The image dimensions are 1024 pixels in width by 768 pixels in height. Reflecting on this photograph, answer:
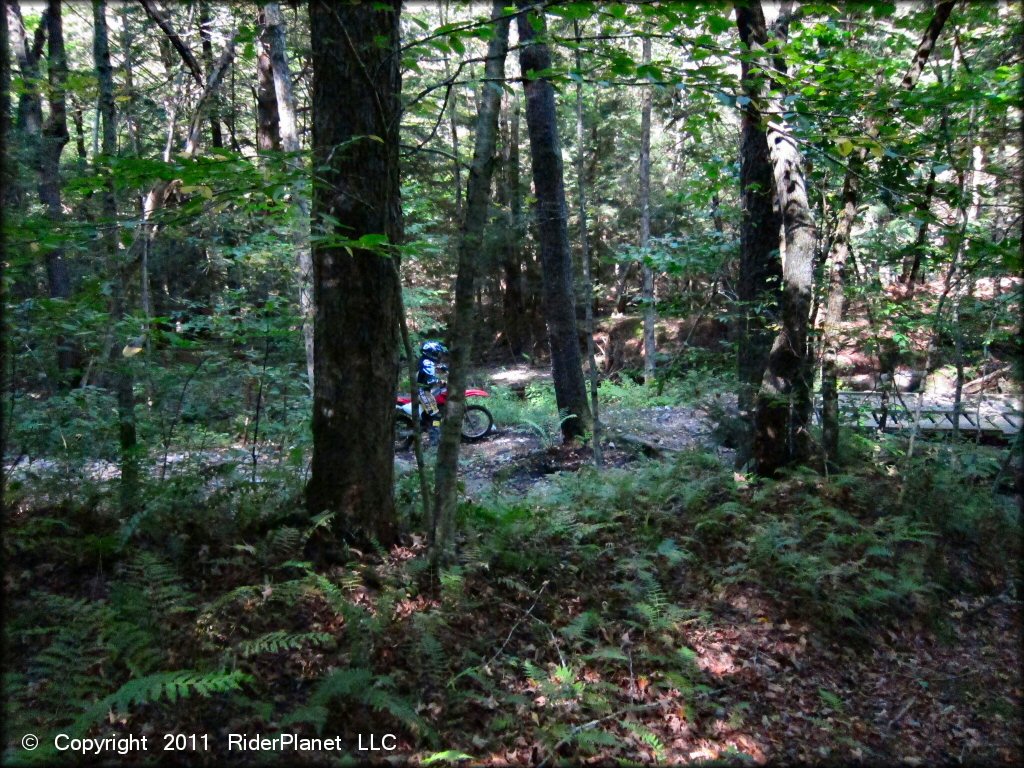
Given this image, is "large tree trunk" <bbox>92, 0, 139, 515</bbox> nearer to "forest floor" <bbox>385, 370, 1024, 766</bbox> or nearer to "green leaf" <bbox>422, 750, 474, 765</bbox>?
"forest floor" <bbox>385, 370, 1024, 766</bbox>

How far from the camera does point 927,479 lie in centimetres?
628

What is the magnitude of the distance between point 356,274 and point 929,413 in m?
9.39

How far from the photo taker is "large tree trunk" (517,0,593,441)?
9.95 metres

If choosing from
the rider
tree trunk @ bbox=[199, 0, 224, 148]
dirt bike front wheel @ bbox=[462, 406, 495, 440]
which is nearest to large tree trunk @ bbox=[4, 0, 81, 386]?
tree trunk @ bbox=[199, 0, 224, 148]

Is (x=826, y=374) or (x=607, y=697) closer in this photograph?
(x=607, y=697)

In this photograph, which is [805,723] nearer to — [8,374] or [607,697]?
[607,697]

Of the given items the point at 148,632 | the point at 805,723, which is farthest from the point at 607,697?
the point at 148,632

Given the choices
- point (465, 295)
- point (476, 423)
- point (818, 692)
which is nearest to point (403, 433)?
point (476, 423)

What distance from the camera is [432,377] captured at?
40.6ft

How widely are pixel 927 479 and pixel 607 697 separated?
180 inches

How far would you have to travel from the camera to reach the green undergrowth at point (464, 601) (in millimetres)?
3188

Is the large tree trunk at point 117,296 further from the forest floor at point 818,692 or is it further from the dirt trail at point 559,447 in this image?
the dirt trail at point 559,447

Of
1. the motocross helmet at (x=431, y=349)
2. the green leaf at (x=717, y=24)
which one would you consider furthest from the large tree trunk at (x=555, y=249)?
the green leaf at (x=717, y=24)

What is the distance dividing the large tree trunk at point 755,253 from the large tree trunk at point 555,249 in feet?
11.2
